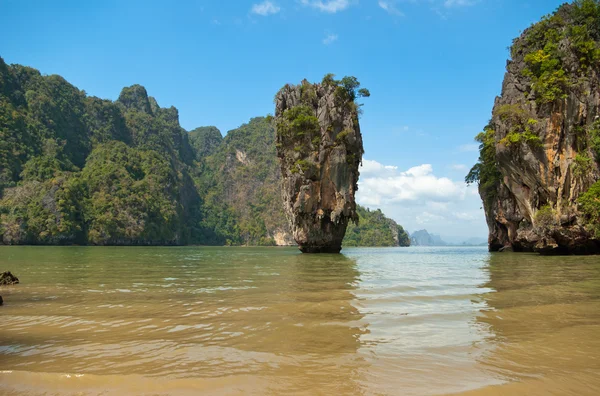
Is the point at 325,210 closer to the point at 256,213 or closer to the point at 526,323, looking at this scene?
the point at 526,323

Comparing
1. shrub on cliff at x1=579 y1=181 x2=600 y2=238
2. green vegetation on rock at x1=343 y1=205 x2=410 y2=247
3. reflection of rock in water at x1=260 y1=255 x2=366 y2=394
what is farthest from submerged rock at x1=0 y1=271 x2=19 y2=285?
green vegetation on rock at x1=343 y1=205 x2=410 y2=247

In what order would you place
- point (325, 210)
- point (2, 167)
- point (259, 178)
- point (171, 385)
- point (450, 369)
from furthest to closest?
point (259, 178)
point (2, 167)
point (325, 210)
point (450, 369)
point (171, 385)

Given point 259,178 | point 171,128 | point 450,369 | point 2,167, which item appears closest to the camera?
point 450,369

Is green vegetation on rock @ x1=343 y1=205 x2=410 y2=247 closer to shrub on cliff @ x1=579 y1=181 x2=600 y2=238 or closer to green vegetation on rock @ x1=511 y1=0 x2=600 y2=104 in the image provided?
green vegetation on rock @ x1=511 y1=0 x2=600 y2=104

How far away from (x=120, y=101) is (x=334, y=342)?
143136mm

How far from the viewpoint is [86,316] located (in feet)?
20.4

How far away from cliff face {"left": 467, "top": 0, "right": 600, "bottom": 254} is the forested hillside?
6688 cm

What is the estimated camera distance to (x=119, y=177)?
266 ft

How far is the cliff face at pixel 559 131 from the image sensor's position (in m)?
22.6

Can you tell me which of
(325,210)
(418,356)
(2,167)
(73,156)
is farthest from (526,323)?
(73,156)

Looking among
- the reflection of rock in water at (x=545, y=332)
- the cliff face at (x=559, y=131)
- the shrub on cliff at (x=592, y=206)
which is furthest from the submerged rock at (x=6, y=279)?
the shrub on cliff at (x=592, y=206)

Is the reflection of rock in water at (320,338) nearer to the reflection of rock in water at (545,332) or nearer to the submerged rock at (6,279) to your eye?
the reflection of rock in water at (545,332)

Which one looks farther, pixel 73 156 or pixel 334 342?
pixel 73 156

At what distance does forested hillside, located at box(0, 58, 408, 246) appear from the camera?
6819 cm
